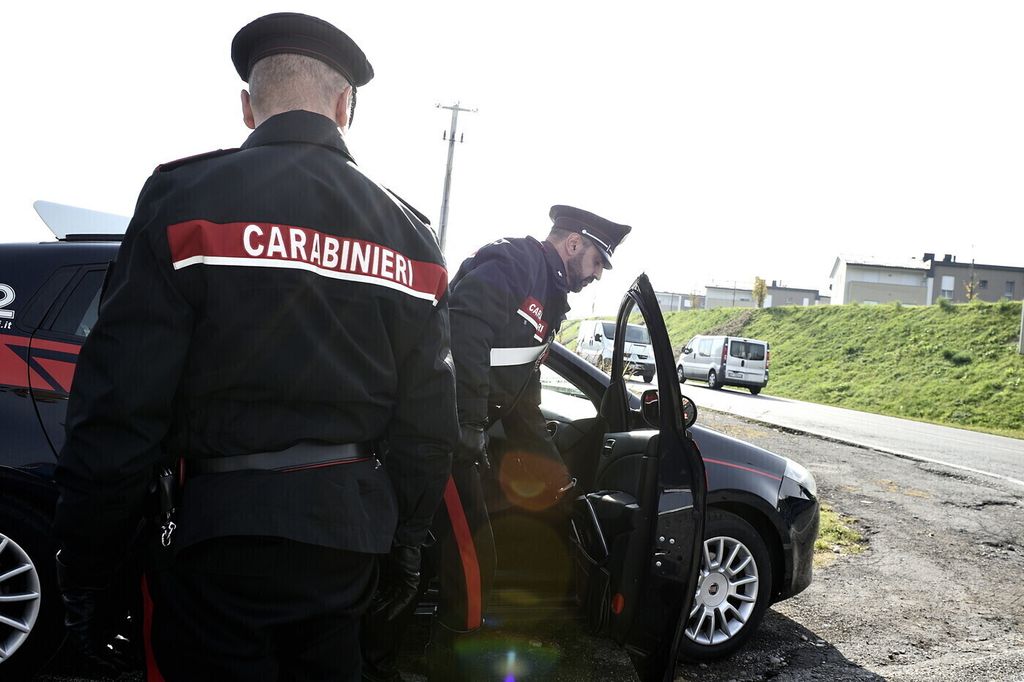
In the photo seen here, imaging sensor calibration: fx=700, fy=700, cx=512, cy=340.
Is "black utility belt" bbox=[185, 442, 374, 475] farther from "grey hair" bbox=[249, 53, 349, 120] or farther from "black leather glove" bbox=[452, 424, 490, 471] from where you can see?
"black leather glove" bbox=[452, 424, 490, 471]

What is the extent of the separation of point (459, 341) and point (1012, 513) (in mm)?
6445

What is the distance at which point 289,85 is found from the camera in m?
1.56

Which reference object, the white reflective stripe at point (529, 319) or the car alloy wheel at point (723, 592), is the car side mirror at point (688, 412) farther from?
the car alloy wheel at point (723, 592)

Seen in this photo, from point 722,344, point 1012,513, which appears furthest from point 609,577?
point 722,344

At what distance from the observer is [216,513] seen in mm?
1335

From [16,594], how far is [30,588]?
0.17 feet

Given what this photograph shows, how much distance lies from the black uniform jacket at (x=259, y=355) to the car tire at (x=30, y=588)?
5.47 feet

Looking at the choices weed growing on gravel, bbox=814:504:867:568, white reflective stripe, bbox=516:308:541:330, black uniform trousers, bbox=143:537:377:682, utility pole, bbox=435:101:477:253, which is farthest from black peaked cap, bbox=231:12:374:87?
utility pole, bbox=435:101:477:253

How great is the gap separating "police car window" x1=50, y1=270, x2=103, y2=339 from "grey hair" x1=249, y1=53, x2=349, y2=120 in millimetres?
1603

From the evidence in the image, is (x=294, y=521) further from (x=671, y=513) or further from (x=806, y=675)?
(x=806, y=675)

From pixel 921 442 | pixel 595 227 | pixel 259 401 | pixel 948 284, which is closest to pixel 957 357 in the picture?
pixel 921 442

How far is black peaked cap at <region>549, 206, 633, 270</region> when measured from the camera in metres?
3.08

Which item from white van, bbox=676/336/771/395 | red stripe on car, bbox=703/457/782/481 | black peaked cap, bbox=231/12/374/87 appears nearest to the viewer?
black peaked cap, bbox=231/12/374/87

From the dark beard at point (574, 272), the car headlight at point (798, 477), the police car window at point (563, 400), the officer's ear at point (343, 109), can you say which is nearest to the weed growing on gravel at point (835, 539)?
the car headlight at point (798, 477)
